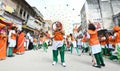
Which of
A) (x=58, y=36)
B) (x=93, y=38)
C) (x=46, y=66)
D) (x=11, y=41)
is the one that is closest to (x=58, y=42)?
(x=58, y=36)

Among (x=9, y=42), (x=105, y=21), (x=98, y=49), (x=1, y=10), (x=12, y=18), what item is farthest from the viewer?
(x=105, y=21)

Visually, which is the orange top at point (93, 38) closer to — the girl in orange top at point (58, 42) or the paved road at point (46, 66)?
the paved road at point (46, 66)

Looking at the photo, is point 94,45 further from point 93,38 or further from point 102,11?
point 102,11

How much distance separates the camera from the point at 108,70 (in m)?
6.31

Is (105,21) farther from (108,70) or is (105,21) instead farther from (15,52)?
(108,70)

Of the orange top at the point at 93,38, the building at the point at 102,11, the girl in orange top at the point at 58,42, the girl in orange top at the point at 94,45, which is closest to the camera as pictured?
the girl in orange top at the point at 94,45

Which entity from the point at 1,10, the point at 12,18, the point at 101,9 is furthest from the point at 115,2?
the point at 1,10

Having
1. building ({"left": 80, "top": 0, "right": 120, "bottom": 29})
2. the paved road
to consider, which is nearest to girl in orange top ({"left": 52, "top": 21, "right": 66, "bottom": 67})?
the paved road

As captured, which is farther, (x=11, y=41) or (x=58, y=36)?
(x=11, y=41)

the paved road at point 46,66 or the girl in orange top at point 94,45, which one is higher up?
the girl in orange top at point 94,45

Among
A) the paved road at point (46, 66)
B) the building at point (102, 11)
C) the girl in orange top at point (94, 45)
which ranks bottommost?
the paved road at point (46, 66)

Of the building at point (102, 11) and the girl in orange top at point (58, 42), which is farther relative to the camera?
the building at point (102, 11)

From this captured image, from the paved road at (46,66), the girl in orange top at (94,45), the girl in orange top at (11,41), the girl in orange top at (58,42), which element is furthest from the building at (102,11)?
the girl in orange top at (94,45)

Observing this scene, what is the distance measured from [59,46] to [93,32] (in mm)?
1599
